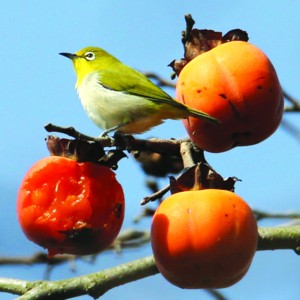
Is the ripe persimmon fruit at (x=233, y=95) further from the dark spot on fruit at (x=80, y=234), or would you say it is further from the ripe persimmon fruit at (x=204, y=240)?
the dark spot on fruit at (x=80, y=234)

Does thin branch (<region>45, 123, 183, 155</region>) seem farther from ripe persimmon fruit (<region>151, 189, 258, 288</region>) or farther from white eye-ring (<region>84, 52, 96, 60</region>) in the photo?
white eye-ring (<region>84, 52, 96, 60</region>)

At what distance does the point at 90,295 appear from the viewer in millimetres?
3014

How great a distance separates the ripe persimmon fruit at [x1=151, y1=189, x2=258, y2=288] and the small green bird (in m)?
0.48

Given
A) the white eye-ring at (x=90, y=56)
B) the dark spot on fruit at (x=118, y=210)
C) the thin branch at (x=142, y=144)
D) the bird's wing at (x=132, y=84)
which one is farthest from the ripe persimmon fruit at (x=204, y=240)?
the white eye-ring at (x=90, y=56)

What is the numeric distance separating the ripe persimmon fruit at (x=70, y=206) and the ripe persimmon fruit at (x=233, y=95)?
0.44 m

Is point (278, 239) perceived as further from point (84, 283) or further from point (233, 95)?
point (84, 283)

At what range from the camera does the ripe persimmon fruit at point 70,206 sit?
2.94 meters

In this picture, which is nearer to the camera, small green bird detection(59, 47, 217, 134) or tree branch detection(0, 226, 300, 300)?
tree branch detection(0, 226, 300, 300)

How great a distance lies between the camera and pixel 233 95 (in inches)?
120

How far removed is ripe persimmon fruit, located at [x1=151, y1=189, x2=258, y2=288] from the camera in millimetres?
2648

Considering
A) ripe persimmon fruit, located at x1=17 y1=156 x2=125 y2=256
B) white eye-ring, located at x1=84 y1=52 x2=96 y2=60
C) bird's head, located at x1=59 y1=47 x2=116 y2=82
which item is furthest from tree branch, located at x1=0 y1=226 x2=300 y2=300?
white eye-ring, located at x1=84 y1=52 x2=96 y2=60

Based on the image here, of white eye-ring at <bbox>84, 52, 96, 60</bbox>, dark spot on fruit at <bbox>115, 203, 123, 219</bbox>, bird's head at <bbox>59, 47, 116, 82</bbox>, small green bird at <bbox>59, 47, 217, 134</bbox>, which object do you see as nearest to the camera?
dark spot on fruit at <bbox>115, 203, 123, 219</bbox>

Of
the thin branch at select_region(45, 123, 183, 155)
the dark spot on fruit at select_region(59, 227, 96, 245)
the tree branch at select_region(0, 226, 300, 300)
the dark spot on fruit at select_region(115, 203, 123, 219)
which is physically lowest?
the tree branch at select_region(0, 226, 300, 300)

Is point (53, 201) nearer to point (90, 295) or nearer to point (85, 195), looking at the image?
point (85, 195)
